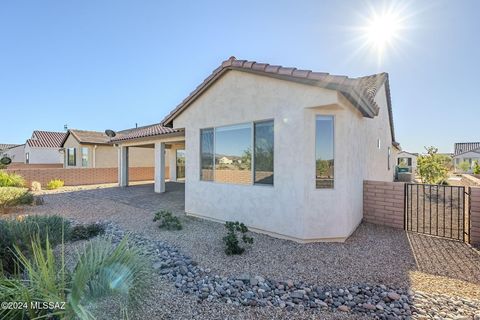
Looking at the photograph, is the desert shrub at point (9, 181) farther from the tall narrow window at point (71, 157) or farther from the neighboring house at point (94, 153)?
the tall narrow window at point (71, 157)

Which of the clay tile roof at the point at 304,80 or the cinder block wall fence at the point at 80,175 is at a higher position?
the clay tile roof at the point at 304,80

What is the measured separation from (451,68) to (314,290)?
Result: 13242mm

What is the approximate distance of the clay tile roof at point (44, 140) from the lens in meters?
34.9

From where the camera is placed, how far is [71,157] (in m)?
27.4

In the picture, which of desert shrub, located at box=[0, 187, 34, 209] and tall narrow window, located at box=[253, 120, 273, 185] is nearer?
tall narrow window, located at box=[253, 120, 273, 185]

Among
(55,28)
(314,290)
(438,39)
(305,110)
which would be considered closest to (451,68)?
(438,39)

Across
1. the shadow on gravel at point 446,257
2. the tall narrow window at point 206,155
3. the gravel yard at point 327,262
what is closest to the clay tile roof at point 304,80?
the tall narrow window at point 206,155

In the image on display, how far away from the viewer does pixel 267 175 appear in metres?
7.36

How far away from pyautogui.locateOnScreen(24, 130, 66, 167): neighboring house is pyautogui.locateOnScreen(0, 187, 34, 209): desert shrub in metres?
26.9

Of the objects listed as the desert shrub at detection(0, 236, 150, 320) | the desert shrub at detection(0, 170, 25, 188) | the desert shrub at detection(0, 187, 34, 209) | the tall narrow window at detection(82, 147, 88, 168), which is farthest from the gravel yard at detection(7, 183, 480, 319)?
the tall narrow window at detection(82, 147, 88, 168)

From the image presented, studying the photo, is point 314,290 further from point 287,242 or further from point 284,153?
point 284,153

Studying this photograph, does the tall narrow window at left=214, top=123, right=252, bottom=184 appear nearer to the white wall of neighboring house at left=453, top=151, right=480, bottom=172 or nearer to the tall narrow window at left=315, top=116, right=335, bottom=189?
the tall narrow window at left=315, top=116, right=335, bottom=189

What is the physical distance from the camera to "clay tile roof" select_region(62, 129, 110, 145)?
24281 mm

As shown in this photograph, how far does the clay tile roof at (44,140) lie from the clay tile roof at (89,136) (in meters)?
11.4
